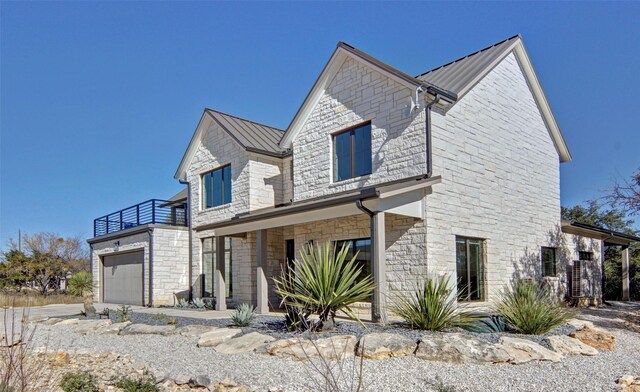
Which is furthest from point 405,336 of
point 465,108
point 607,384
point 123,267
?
point 123,267

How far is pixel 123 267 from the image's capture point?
2316 cm

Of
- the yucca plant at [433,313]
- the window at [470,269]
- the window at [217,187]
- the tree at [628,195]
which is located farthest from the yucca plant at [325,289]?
the tree at [628,195]

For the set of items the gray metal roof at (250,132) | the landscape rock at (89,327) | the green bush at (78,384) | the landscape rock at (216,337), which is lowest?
the landscape rock at (89,327)

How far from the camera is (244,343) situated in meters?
8.86

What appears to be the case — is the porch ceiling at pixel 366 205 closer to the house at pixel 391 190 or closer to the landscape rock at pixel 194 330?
the house at pixel 391 190

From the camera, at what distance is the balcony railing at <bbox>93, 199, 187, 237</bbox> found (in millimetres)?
21438

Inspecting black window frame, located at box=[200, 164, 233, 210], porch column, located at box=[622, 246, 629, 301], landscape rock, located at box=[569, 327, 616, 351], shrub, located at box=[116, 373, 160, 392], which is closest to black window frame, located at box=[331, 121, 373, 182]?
black window frame, located at box=[200, 164, 233, 210]

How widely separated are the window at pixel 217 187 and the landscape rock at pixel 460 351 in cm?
1263

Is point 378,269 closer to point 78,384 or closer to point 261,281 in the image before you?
point 261,281

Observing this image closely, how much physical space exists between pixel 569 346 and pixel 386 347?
3.16 meters

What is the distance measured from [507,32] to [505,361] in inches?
503

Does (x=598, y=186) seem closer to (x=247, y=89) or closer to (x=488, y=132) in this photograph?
(x=488, y=132)

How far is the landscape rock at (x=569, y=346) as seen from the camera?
8.00m

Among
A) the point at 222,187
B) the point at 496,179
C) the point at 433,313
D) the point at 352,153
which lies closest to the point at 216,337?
the point at 433,313
